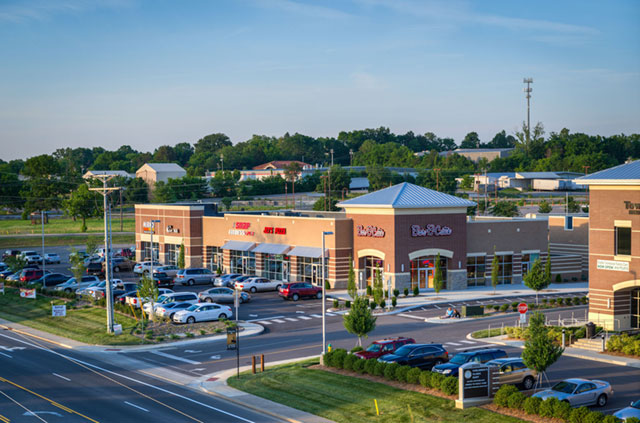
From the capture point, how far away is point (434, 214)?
6569 centimetres

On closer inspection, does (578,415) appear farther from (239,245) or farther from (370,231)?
(239,245)

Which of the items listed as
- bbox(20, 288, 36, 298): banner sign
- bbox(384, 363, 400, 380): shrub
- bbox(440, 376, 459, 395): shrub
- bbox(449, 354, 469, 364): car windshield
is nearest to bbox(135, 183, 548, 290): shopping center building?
bbox(20, 288, 36, 298): banner sign

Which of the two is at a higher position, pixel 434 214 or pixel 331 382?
pixel 434 214

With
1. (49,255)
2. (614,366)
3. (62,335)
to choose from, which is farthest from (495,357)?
(49,255)

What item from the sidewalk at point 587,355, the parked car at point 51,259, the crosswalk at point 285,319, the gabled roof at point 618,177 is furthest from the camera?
the parked car at point 51,259

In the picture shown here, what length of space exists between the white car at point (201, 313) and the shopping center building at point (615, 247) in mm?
25120

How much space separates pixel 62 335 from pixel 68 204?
89.0m

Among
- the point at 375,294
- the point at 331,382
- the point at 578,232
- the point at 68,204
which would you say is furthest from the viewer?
the point at 68,204

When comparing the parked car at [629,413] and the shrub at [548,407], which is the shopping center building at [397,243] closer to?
the shrub at [548,407]

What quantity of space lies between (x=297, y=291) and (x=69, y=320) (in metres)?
18.6

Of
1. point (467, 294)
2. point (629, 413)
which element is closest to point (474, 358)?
point (629, 413)

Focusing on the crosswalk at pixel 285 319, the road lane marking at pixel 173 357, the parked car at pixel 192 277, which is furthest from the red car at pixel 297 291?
the road lane marking at pixel 173 357

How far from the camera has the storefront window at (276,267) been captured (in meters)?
73.6

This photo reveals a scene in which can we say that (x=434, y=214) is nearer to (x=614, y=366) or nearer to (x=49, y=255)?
(x=614, y=366)
